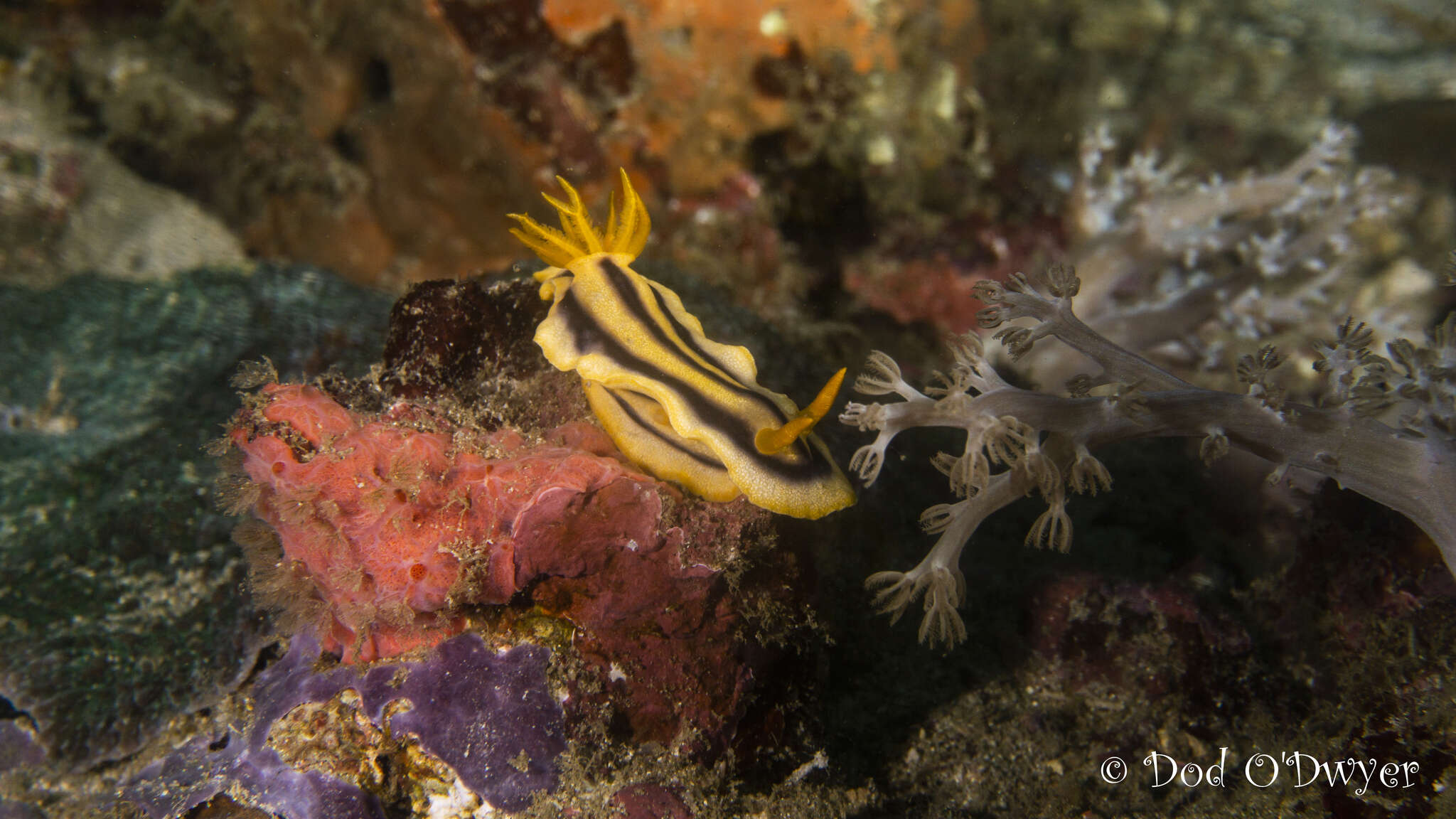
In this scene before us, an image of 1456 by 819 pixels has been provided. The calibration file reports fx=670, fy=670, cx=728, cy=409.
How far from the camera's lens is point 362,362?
3.32 metres

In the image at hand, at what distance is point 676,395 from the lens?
2.29 m

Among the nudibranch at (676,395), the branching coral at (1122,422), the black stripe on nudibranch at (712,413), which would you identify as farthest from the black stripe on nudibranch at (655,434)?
the branching coral at (1122,422)

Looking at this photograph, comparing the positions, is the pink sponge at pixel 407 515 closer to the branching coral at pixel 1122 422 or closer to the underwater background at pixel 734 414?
the underwater background at pixel 734 414

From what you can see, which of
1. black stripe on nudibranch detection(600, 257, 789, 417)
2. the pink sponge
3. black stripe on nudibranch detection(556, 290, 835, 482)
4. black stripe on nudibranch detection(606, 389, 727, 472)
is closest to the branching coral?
black stripe on nudibranch detection(556, 290, 835, 482)

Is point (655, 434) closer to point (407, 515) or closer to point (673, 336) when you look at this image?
point (673, 336)

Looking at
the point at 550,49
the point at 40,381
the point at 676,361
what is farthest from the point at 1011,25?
the point at 40,381

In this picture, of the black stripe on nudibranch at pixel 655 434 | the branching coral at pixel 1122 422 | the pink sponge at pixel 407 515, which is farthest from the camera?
the black stripe on nudibranch at pixel 655 434

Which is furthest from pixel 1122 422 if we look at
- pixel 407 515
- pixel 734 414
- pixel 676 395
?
pixel 407 515

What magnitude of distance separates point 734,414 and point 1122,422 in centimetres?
131

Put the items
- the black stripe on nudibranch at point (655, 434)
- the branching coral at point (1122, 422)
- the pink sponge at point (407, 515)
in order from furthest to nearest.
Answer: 1. the black stripe on nudibranch at point (655, 434)
2. the branching coral at point (1122, 422)
3. the pink sponge at point (407, 515)

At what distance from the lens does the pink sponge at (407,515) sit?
6.63 feet

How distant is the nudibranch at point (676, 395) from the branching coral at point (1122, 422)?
0.24m

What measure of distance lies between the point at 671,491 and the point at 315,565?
3.70 feet

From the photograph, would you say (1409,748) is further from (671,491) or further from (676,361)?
(676,361)
